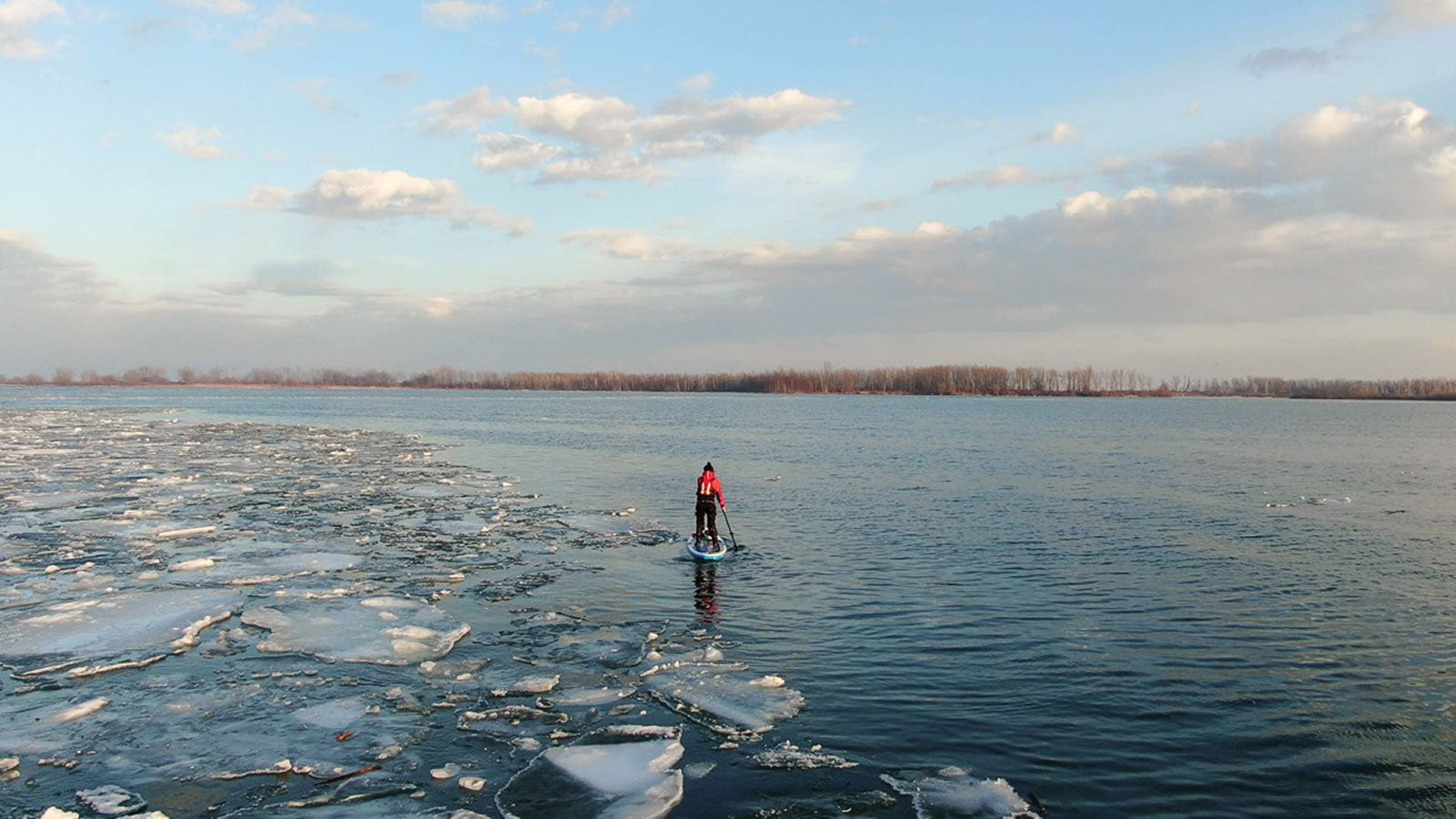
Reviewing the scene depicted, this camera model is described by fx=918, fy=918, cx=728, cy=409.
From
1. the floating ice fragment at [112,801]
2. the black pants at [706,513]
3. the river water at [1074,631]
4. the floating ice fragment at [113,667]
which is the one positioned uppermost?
the black pants at [706,513]

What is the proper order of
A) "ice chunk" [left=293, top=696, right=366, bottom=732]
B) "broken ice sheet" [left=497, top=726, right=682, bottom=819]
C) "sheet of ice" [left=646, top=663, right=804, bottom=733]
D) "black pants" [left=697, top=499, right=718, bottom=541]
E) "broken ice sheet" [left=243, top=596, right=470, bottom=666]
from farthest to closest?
"black pants" [left=697, top=499, right=718, bottom=541] < "broken ice sheet" [left=243, top=596, right=470, bottom=666] < "sheet of ice" [left=646, top=663, right=804, bottom=733] < "ice chunk" [left=293, top=696, right=366, bottom=732] < "broken ice sheet" [left=497, top=726, right=682, bottom=819]

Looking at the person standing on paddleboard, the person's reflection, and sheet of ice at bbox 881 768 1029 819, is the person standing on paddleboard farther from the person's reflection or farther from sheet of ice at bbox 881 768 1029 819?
sheet of ice at bbox 881 768 1029 819

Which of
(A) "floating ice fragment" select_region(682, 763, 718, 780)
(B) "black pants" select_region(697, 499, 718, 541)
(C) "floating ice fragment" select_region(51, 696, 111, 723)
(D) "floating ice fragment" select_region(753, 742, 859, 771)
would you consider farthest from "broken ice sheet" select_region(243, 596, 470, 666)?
(B) "black pants" select_region(697, 499, 718, 541)

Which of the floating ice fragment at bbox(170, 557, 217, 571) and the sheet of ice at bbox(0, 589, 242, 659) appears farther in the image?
the floating ice fragment at bbox(170, 557, 217, 571)

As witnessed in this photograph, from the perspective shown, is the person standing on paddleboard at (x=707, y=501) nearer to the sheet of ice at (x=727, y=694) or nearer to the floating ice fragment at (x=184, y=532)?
the sheet of ice at (x=727, y=694)

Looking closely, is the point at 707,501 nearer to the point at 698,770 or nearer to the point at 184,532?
the point at 698,770

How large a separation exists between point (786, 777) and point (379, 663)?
5.75 metres

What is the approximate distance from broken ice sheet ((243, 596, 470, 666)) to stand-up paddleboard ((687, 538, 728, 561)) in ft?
19.0

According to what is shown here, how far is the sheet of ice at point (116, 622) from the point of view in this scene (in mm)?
11484

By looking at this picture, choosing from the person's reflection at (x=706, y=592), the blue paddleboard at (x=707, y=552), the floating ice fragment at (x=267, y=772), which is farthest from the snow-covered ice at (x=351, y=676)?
the blue paddleboard at (x=707, y=552)

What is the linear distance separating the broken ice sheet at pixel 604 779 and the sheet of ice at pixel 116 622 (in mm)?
6320

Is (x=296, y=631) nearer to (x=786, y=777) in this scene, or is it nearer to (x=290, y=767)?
(x=290, y=767)

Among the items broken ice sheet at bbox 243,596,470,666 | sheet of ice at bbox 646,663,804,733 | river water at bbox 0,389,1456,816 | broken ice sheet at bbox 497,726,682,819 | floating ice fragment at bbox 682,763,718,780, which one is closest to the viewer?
broken ice sheet at bbox 497,726,682,819

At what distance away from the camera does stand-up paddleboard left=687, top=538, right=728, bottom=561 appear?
18141 mm
